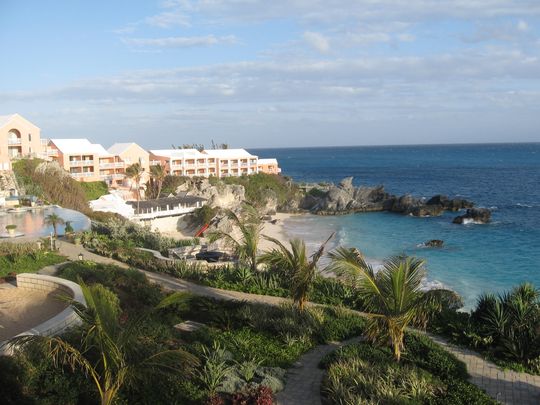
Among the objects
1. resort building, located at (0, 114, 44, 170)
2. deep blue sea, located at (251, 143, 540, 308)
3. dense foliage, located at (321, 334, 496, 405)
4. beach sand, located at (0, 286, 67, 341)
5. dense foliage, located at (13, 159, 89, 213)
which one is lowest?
deep blue sea, located at (251, 143, 540, 308)

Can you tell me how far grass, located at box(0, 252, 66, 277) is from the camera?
16.5 meters

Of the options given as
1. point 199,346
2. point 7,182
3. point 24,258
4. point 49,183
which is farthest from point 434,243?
point 7,182

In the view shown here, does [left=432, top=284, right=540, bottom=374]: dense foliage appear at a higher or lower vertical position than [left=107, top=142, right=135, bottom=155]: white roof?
lower

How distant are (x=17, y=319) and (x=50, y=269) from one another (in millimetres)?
5093

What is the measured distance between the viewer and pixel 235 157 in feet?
216

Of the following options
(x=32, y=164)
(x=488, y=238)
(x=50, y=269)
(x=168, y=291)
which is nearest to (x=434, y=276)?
(x=488, y=238)

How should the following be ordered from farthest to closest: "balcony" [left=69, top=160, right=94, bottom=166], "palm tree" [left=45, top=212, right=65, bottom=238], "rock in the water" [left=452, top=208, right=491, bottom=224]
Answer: "balcony" [left=69, top=160, right=94, bottom=166] < "rock in the water" [left=452, top=208, right=491, bottom=224] < "palm tree" [left=45, top=212, right=65, bottom=238]

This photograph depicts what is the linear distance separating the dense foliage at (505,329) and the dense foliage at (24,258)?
13102 mm

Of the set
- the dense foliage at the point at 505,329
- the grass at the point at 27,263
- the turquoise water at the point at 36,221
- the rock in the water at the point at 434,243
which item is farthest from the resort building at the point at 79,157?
the dense foliage at the point at 505,329

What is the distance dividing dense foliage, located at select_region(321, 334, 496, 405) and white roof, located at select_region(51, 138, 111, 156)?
4680 centimetres

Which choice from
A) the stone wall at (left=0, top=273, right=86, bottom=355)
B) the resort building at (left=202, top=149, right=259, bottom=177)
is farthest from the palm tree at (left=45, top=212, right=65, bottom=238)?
the resort building at (left=202, top=149, right=259, bottom=177)

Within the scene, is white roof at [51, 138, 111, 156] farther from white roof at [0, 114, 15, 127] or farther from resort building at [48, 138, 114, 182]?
white roof at [0, 114, 15, 127]

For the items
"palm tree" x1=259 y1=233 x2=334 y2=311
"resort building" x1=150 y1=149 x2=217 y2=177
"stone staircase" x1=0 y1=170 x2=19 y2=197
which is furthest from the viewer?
"resort building" x1=150 y1=149 x2=217 y2=177

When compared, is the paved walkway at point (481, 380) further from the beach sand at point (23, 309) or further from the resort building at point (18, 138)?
the resort building at point (18, 138)
